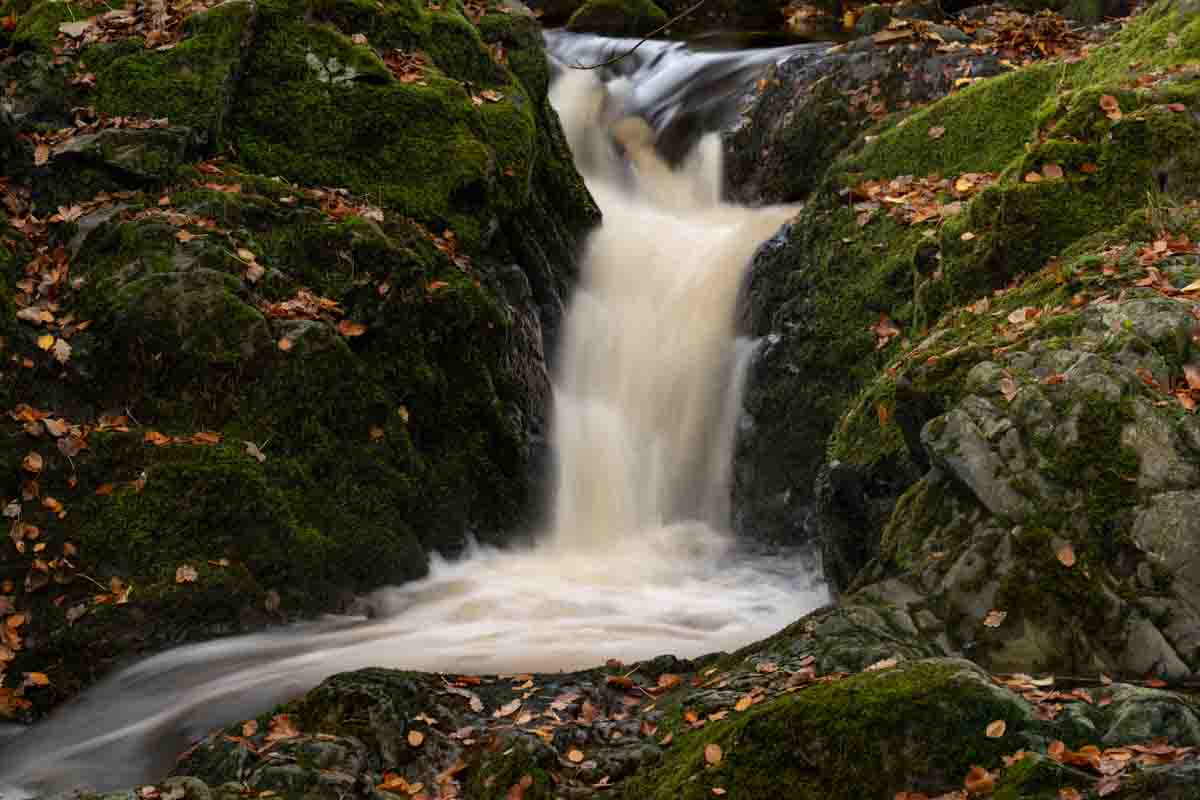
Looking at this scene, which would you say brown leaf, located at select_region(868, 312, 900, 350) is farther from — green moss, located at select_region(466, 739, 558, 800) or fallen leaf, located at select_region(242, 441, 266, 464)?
green moss, located at select_region(466, 739, 558, 800)

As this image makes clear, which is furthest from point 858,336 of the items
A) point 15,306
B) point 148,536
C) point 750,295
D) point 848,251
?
point 15,306

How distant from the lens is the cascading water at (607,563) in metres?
5.79

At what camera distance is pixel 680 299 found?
9820mm

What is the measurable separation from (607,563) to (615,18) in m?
12.9

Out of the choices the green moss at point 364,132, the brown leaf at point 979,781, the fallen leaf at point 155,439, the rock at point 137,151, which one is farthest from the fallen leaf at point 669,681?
the rock at point 137,151

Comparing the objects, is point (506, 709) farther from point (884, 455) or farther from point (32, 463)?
point (32, 463)

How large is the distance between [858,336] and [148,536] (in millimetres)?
4509

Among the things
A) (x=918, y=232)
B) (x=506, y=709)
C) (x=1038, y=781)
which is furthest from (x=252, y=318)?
(x=1038, y=781)

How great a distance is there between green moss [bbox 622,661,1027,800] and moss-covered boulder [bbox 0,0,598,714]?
3.34 m

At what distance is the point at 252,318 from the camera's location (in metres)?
7.16

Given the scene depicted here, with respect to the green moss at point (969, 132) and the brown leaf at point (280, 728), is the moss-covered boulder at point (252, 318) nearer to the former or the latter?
the brown leaf at point (280, 728)

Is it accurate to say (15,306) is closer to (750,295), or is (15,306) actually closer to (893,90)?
(750,295)

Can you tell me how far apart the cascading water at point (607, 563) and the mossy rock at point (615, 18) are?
6808 millimetres

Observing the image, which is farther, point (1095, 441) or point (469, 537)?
point (469, 537)
